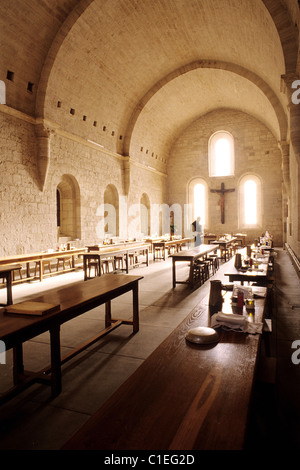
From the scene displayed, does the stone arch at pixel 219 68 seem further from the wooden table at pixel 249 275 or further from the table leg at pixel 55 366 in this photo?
the table leg at pixel 55 366

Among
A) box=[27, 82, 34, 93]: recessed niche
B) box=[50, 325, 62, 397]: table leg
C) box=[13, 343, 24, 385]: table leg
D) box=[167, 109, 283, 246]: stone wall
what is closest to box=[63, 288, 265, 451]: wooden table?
box=[50, 325, 62, 397]: table leg

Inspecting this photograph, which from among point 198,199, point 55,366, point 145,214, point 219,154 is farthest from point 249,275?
point 219,154

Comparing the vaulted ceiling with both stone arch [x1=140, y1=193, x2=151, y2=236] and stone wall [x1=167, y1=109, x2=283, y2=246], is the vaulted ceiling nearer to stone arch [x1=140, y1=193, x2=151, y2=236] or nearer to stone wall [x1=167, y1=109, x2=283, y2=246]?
stone wall [x1=167, y1=109, x2=283, y2=246]

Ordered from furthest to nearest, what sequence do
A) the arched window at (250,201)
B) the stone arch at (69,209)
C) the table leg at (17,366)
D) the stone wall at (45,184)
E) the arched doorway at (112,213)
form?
the arched window at (250,201) → the arched doorway at (112,213) → the stone arch at (69,209) → the stone wall at (45,184) → the table leg at (17,366)

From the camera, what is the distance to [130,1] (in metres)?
9.33

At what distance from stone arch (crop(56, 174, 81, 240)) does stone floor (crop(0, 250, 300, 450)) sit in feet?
19.9

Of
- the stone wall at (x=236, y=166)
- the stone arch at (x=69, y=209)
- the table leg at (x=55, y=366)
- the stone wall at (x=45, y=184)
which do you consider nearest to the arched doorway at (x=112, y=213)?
the stone wall at (x=45, y=184)

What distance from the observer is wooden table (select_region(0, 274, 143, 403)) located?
2.34 m

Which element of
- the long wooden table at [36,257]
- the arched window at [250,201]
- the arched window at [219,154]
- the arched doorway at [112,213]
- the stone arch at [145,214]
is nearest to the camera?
the long wooden table at [36,257]

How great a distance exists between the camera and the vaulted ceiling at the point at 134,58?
323 inches

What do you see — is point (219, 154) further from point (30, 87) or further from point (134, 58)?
point (30, 87)

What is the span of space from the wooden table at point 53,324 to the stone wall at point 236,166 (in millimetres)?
14344

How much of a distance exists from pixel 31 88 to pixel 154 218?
9.64 m

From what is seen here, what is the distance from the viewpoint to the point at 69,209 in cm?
1184
